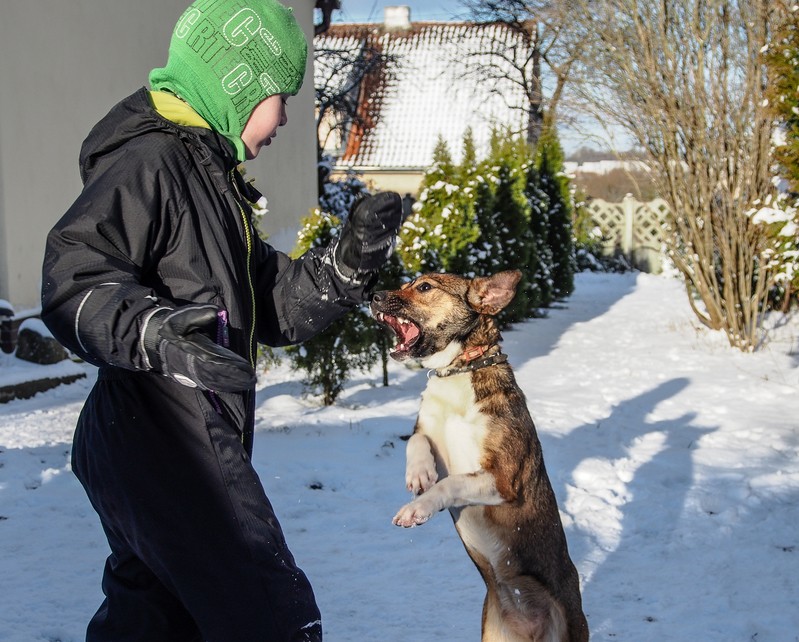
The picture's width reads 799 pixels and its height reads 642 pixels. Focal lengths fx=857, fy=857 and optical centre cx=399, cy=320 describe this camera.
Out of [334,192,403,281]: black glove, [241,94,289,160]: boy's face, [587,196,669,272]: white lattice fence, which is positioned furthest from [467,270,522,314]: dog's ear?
[587,196,669,272]: white lattice fence

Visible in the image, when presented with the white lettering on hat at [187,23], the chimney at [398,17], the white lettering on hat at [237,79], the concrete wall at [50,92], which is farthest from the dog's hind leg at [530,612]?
A: the chimney at [398,17]

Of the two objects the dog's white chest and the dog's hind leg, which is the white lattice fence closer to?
the dog's white chest

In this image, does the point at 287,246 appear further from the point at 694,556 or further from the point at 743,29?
the point at 694,556

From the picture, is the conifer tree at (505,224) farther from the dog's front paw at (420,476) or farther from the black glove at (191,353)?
the black glove at (191,353)

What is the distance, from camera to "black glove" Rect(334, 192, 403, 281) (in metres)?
2.38

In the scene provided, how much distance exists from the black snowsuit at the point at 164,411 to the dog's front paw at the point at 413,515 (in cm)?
58

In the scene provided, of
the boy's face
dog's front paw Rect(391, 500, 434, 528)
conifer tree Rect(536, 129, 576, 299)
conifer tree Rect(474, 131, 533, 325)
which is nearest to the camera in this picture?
the boy's face

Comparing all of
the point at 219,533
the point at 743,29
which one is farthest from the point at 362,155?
the point at 219,533

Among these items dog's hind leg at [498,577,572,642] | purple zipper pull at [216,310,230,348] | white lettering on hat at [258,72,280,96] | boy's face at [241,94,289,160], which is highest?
white lettering on hat at [258,72,280,96]

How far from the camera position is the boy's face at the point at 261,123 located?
227 centimetres

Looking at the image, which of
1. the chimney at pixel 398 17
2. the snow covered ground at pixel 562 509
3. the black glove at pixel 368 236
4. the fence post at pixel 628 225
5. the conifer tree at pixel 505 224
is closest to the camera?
the black glove at pixel 368 236

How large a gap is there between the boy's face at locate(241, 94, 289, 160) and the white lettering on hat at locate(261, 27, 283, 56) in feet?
0.38

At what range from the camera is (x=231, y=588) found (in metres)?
1.91

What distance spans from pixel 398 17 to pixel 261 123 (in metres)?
28.7
